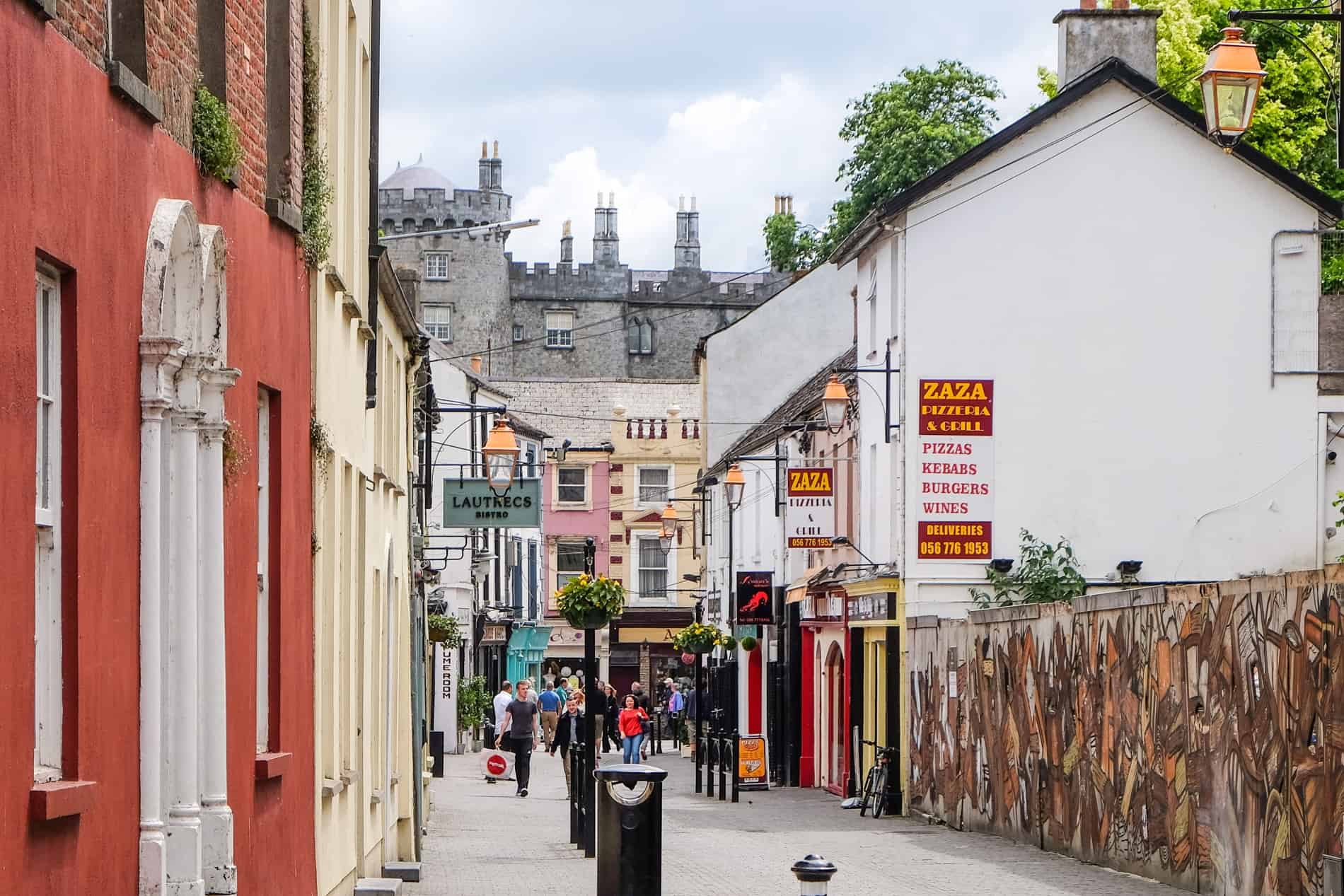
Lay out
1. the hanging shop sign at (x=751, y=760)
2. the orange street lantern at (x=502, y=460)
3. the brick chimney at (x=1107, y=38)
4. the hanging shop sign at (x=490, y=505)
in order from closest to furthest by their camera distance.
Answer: the hanging shop sign at (x=490, y=505), the orange street lantern at (x=502, y=460), the brick chimney at (x=1107, y=38), the hanging shop sign at (x=751, y=760)

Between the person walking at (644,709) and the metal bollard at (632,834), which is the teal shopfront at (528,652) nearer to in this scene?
the person walking at (644,709)

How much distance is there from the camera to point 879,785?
30641 mm

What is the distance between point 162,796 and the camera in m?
8.38

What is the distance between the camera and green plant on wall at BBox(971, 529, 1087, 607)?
29.3 metres

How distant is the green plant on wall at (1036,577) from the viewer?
29.3 meters

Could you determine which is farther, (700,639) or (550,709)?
(700,639)

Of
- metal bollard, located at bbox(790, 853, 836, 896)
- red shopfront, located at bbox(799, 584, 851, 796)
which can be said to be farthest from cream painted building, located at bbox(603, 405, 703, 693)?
metal bollard, located at bbox(790, 853, 836, 896)

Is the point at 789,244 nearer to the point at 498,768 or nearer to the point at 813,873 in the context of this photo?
the point at 498,768

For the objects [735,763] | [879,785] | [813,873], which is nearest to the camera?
[813,873]

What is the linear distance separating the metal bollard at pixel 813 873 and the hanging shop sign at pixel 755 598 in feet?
109

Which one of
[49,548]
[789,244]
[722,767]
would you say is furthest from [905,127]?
[49,548]

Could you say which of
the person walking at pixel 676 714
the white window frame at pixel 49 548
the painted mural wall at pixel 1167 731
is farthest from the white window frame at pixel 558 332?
the white window frame at pixel 49 548

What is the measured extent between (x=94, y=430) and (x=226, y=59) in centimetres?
333

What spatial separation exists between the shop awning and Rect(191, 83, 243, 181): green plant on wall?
28981mm
